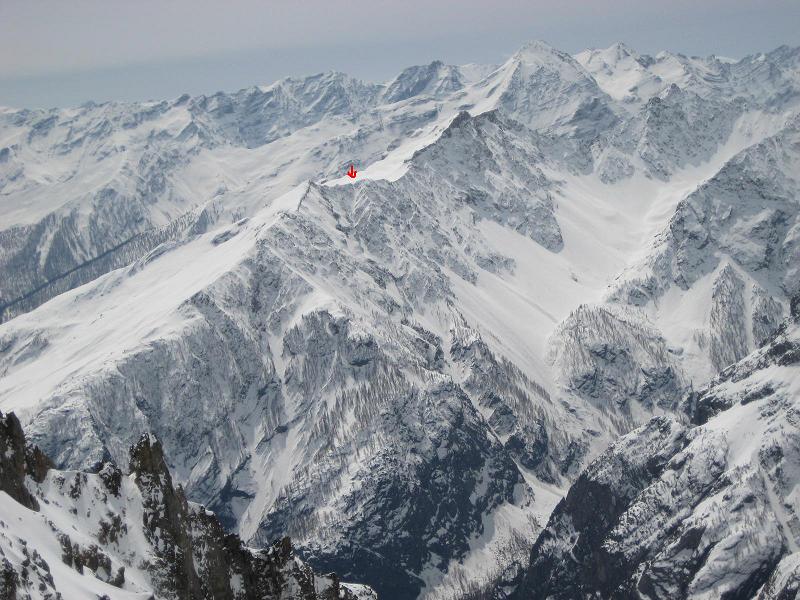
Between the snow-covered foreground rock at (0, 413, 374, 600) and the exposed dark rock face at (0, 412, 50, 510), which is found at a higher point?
the exposed dark rock face at (0, 412, 50, 510)

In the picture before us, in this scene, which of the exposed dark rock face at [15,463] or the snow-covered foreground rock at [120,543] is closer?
the snow-covered foreground rock at [120,543]

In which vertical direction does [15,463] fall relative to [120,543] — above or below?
above

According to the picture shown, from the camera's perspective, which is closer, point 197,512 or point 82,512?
point 82,512

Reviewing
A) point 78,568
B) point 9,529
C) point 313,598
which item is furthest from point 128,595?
point 313,598

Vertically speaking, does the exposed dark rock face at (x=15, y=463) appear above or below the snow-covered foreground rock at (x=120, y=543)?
above

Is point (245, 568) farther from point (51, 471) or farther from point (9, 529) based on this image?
point (9, 529)

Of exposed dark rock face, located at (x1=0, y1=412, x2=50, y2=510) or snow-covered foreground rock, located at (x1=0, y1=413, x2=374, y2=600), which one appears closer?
snow-covered foreground rock, located at (x1=0, y1=413, x2=374, y2=600)

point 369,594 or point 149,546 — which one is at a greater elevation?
point 149,546

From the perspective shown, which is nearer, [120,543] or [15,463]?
[15,463]
